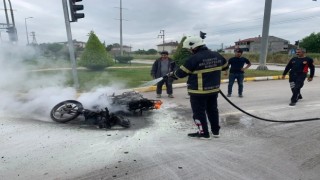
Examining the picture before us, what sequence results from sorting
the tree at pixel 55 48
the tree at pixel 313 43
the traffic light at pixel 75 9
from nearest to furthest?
the traffic light at pixel 75 9 → the tree at pixel 55 48 → the tree at pixel 313 43

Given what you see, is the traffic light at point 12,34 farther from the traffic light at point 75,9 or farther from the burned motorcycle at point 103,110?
the burned motorcycle at point 103,110

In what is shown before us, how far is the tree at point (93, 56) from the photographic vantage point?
1811cm

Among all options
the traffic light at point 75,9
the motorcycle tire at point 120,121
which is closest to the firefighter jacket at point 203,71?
the motorcycle tire at point 120,121

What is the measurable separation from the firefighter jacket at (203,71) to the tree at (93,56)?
1413 centimetres

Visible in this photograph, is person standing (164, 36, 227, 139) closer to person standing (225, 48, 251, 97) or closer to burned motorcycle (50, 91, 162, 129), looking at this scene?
burned motorcycle (50, 91, 162, 129)

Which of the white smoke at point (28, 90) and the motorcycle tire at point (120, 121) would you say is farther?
the white smoke at point (28, 90)

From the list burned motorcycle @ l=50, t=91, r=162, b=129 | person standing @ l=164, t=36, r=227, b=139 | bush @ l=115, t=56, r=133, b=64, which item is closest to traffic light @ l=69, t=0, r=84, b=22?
burned motorcycle @ l=50, t=91, r=162, b=129

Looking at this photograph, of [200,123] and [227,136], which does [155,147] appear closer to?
[200,123]

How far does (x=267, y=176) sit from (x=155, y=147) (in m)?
1.80

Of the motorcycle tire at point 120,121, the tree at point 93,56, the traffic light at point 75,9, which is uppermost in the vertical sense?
the traffic light at point 75,9

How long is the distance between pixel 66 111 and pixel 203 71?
3327 millimetres

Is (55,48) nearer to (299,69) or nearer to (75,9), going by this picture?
(75,9)

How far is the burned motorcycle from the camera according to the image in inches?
226

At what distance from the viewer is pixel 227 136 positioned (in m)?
5.23
